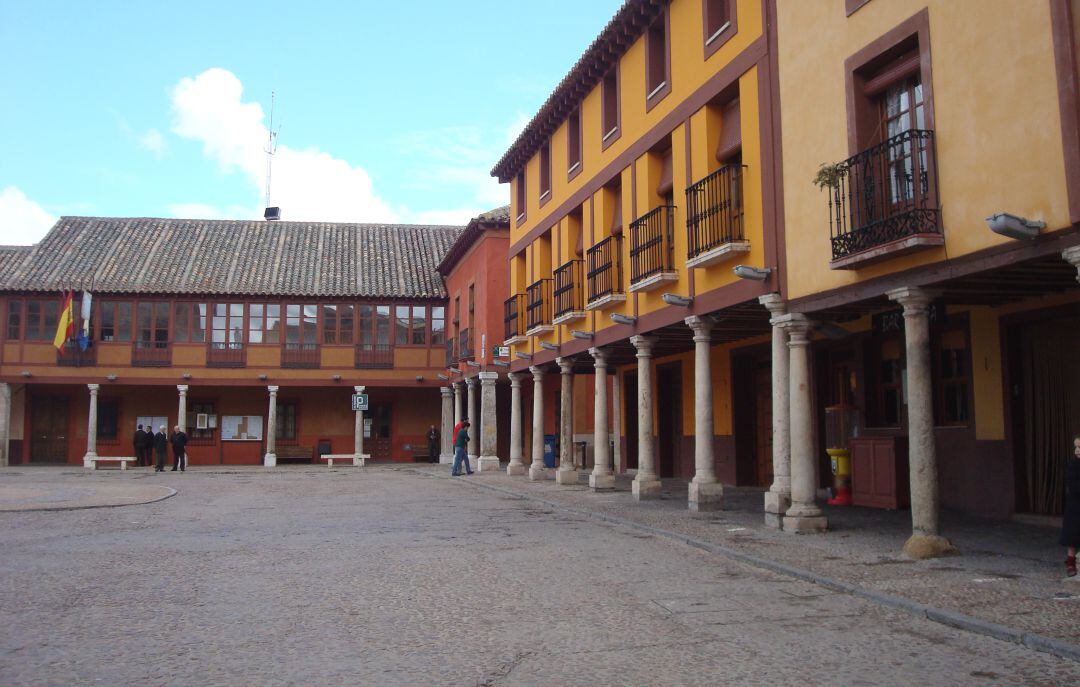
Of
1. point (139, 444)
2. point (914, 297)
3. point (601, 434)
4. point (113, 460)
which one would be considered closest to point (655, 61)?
point (601, 434)

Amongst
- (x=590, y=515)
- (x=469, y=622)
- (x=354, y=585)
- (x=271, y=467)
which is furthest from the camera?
(x=271, y=467)

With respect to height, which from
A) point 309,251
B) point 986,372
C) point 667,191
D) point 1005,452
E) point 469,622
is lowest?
point 469,622

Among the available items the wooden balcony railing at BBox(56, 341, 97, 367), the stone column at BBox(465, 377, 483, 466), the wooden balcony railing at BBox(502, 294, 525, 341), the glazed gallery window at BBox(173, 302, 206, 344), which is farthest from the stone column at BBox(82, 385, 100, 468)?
the wooden balcony railing at BBox(502, 294, 525, 341)

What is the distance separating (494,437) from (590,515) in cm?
1577

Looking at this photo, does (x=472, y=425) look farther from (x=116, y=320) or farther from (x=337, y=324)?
(x=116, y=320)

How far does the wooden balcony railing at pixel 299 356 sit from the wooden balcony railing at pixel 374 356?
5.37ft

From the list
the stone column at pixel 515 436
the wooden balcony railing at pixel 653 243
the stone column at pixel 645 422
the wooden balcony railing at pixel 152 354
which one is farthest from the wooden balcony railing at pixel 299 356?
the wooden balcony railing at pixel 653 243

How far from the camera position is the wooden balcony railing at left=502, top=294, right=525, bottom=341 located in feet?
84.1

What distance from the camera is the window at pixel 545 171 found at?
78.1 ft

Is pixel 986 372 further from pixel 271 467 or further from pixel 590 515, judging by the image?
pixel 271 467

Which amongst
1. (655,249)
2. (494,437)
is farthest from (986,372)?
(494,437)

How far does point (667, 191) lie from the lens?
16.8 m

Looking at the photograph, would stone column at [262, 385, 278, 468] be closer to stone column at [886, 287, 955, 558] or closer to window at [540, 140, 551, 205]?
window at [540, 140, 551, 205]

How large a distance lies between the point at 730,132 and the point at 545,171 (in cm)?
1043
